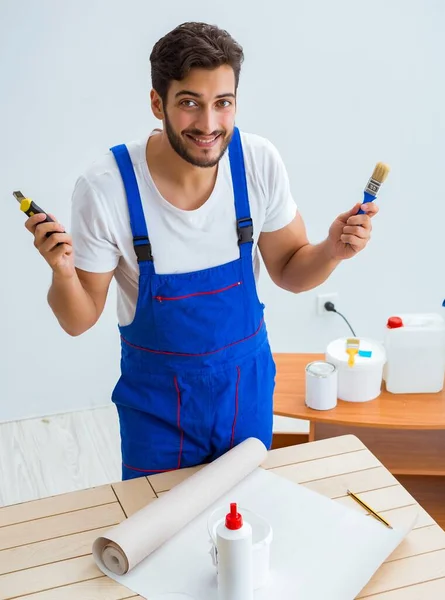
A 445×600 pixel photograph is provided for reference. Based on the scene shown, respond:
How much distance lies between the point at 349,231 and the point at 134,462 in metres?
0.74

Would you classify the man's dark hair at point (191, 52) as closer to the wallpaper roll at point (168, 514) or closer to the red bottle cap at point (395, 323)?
the wallpaper roll at point (168, 514)

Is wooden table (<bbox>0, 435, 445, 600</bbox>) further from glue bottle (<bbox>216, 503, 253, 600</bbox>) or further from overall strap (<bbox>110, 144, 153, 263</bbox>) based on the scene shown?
overall strap (<bbox>110, 144, 153, 263</bbox>)

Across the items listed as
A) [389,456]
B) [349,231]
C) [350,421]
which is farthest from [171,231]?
[389,456]

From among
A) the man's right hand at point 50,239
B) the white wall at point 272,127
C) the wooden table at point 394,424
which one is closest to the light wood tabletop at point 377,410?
the wooden table at point 394,424

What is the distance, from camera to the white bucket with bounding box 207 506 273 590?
1.27m

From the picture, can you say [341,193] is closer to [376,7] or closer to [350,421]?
[376,7]

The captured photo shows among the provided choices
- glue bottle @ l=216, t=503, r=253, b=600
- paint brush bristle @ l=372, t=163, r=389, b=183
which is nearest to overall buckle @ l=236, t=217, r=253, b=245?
paint brush bristle @ l=372, t=163, r=389, b=183

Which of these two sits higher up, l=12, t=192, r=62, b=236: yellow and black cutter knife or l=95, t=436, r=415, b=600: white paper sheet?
l=12, t=192, r=62, b=236: yellow and black cutter knife

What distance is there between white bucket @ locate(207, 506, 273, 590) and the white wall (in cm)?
218

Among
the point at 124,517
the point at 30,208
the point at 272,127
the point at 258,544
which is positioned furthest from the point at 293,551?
the point at 272,127

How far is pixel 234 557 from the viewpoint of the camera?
3.95 feet

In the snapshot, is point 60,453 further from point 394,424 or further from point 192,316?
point 192,316

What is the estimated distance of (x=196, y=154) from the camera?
5.40ft

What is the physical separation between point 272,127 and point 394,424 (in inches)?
64.3
